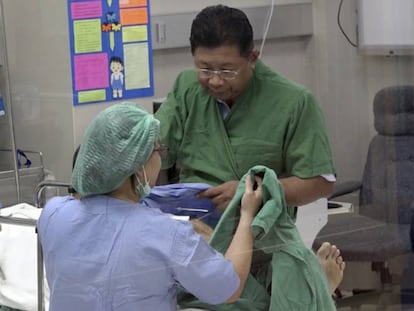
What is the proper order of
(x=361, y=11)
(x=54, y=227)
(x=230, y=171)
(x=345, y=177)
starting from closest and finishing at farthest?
1. (x=54, y=227)
2. (x=230, y=171)
3. (x=345, y=177)
4. (x=361, y=11)

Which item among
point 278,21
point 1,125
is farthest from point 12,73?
point 278,21

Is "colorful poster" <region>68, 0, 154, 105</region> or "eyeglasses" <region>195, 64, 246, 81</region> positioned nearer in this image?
"eyeglasses" <region>195, 64, 246, 81</region>

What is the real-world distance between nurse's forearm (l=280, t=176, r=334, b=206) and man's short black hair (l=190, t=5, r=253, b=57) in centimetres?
31

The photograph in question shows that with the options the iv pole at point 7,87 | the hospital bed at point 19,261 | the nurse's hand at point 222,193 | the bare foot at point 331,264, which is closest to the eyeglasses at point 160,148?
the nurse's hand at point 222,193

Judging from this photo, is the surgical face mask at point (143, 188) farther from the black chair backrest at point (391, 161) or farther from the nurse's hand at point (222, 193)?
the black chair backrest at point (391, 161)

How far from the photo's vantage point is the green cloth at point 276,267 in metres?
1.73

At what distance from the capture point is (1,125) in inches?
117

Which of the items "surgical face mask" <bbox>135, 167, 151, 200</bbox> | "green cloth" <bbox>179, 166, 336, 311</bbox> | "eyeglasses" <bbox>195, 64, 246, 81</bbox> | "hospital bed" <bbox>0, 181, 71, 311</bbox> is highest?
"eyeglasses" <bbox>195, 64, 246, 81</bbox>

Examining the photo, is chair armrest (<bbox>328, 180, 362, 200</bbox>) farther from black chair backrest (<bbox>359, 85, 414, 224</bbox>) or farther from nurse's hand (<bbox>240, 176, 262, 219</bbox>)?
nurse's hand (<bbox>240, 176, 262, 219</bbox>)

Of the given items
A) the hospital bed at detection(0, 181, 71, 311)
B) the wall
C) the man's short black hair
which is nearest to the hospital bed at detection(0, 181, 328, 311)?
the hospital bed at detection(0, 181, 71, 311)

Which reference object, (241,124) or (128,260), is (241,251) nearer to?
(128,260)

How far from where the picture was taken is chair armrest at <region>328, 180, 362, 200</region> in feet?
7.17

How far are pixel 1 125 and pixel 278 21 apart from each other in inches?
39.7

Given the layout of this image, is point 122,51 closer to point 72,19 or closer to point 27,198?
point 72,19
